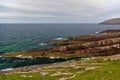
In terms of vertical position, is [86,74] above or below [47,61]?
above

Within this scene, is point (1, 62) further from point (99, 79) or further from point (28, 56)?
point (99, 79)

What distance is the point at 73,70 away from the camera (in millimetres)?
39250

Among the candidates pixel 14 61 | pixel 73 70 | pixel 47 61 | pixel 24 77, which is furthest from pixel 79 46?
pixel 24 77

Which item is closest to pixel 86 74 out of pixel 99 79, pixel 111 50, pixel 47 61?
pixel 99 79

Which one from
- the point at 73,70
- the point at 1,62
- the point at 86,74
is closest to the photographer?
the point at 86,74

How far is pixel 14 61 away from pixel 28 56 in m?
7.65

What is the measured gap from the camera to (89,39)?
405 feet

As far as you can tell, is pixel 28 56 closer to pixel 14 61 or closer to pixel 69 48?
pixel 14 61

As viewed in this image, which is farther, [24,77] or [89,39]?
[89,39]

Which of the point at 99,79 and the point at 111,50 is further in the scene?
the point at 111,50

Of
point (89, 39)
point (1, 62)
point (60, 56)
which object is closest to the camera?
point (1, 62)

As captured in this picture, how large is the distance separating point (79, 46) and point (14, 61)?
3236 centimetres

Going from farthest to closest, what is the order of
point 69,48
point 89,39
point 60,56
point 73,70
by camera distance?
point 89,39
point 69,48
point 60,56
point 73,70

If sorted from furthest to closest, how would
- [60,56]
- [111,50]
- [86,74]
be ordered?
[111,50], [60,56], [86,74]
